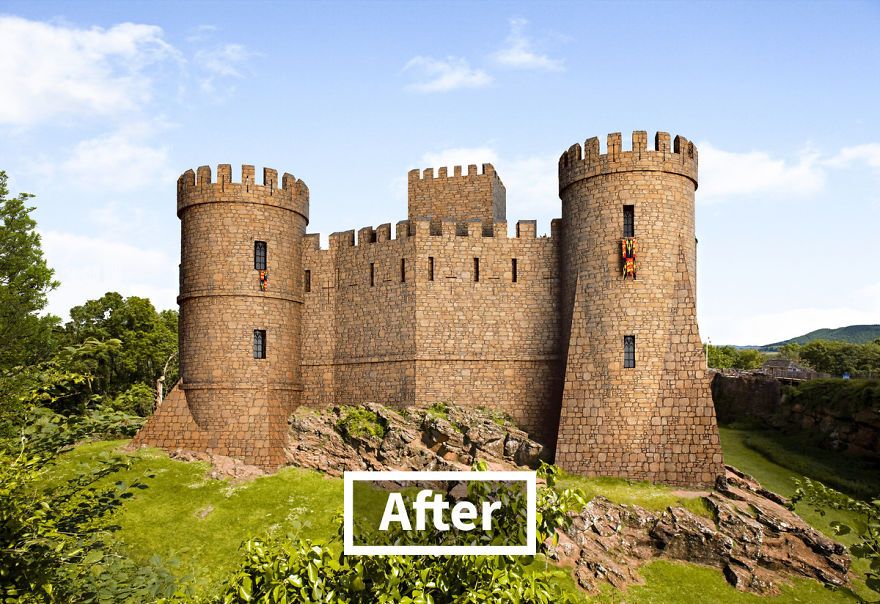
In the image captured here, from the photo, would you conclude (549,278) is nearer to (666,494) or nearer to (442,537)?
(666,494)

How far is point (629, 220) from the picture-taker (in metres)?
30.2

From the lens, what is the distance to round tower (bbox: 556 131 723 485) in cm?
2845

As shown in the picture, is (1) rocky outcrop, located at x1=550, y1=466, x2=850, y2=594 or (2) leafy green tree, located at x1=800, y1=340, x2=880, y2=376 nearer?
(1) rocky outcrop, located at x1=550, y1=466, x2=850, y2=594

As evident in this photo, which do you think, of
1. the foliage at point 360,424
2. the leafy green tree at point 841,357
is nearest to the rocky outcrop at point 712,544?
the foliage at point 360,424

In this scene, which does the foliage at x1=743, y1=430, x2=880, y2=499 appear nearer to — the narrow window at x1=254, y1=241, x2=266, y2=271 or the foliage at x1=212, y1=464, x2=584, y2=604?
the narrow window at x1=254, y1=241, x2=266, y2=271

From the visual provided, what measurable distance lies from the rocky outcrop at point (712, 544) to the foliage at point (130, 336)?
32.9m

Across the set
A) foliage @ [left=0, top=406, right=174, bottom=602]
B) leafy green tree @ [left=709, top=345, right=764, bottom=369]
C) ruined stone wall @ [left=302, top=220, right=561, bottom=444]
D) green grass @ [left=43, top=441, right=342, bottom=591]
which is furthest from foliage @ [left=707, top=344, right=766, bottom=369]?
foliage @ [left=0, top=406, right=174, bottom=602]

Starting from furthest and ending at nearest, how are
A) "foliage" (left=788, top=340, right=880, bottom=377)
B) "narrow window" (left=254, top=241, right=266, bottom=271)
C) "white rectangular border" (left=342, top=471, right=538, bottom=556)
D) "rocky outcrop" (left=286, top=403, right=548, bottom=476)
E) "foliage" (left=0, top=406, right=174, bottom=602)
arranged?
"foliage" (left=788, top=340, right=880, bottom=377) → "narrow window" (left=254, top=241, right=266, bottom=271) → "rocky outcrop" (left=286, top=403, right=548, bottom=476) → "foliage" (left=0, top=406, right=174, bottom=602) → "white rectangular border" (left=342, top=471, right=538, bottom=556)

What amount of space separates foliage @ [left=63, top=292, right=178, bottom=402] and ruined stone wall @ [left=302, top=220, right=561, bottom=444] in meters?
21.7

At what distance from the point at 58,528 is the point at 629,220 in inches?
950

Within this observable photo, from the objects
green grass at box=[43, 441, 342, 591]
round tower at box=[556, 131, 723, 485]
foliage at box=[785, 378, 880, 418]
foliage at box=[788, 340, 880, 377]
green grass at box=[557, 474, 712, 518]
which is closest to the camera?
green grass at box=[43, 441, 342, 591]

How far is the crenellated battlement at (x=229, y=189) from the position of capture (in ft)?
110

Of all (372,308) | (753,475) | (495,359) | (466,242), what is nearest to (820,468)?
(753,475)

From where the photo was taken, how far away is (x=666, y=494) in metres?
27.3
